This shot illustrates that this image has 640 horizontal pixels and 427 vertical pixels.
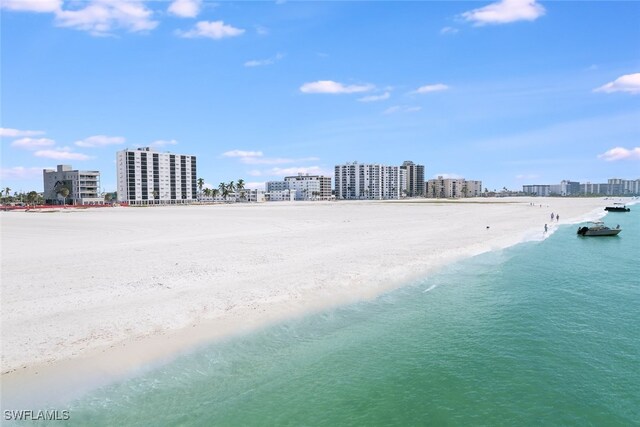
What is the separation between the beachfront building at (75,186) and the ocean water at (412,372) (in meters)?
189

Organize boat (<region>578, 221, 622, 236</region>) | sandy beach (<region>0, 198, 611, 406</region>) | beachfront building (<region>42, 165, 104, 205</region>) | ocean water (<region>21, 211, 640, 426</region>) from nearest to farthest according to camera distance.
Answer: ocean water (<region>21, 211, 640, 426</region>), sandy beach (<region>0, 198, 611, 406</region>), boat (<region>578, 221, 622, 236</region>), beachfront building (<region>42, 165, 104, 205</region>)

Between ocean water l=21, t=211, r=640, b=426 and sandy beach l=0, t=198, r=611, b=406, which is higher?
sandy beach l=0, t=198, r=611, b=406

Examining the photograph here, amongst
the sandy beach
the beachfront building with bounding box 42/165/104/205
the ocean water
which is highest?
the beachfront building with bounding box 42/165/104/205

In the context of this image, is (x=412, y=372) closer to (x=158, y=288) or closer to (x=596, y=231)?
(x=158, y=288)

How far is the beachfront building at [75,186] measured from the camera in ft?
592

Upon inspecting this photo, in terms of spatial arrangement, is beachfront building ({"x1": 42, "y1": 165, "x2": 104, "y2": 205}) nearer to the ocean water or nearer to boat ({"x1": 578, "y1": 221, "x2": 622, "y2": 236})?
boat ({"x1": 578, "y1": 221, "x2": 622, "y2": 236})

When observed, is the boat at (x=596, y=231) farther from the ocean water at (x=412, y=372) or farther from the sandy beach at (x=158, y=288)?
the ocean water at (x=412, y=372)

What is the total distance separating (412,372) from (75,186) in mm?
203191

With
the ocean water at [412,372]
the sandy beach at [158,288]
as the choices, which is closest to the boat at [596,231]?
the sandy beach at [158,288]

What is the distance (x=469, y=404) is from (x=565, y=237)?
148 feet

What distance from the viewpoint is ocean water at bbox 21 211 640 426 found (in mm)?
9961

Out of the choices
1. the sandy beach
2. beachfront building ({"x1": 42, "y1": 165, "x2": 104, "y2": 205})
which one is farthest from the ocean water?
beachfront building ({"x1": 42, "y1": 165, "x2": 104, "y2": 205})

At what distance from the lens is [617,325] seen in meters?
16.3

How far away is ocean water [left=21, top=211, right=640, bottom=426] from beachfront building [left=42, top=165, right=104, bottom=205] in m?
189
